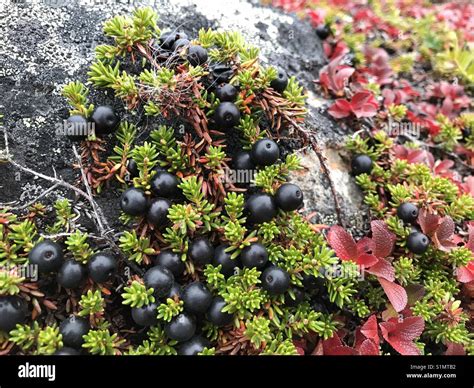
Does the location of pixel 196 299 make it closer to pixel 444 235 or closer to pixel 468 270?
pixel 444 235

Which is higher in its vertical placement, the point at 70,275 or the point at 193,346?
the point at 70,275

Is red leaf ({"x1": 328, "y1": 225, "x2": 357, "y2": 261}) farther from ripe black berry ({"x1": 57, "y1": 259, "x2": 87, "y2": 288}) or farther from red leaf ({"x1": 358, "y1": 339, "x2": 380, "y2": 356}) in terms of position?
ripe black berry ({"x1": 57, "y1": 259, "x2": 87, "y2": 288})

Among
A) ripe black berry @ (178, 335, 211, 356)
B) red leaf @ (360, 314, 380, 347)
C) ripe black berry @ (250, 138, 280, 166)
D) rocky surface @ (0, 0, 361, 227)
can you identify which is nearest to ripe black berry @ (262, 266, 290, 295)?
ripe black berry @ (178, 335, 211, 356)

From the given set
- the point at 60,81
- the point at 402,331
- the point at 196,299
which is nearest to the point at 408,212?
the point at 402,331

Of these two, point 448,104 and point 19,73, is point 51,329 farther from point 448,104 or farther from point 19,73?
point 448,104

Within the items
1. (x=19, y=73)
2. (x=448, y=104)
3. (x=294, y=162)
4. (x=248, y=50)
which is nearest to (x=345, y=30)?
(x=448, y=104)

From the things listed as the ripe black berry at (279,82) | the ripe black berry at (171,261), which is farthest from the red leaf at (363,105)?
Result: the ripe black berry at (171,261)
